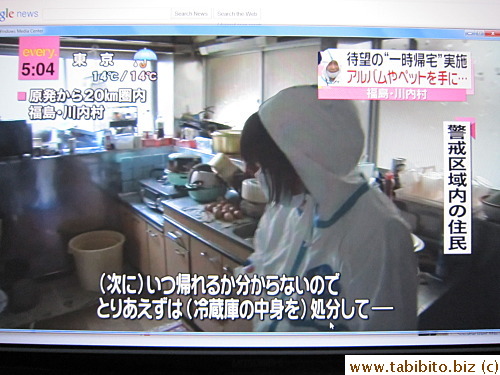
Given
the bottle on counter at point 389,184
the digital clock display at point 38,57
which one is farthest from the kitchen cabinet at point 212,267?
the digital clock display at point 38,57

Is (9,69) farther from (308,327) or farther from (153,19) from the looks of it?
(308,327)

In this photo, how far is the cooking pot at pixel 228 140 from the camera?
0.71m

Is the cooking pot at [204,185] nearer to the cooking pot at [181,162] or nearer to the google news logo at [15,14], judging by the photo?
the cooking pot at [181,162]

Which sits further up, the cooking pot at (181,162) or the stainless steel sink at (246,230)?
the cooking pot at (181,162)

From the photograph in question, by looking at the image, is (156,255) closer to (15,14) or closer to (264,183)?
(264,183)

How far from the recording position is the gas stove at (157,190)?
0.71 m

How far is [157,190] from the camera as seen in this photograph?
717mm

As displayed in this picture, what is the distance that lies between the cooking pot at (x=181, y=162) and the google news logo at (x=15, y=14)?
377 mm

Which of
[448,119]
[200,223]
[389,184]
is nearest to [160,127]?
[200,223]

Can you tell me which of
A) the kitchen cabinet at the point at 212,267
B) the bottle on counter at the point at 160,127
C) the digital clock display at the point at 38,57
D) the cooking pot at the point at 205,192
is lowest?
the kitchen cabinet at the point at 212,267

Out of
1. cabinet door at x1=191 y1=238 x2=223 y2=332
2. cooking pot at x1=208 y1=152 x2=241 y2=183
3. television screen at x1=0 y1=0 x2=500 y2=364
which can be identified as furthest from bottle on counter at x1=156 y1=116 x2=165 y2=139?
cabinet door at x1=191 y1=238 x2=223 y2=332

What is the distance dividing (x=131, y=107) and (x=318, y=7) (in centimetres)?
40

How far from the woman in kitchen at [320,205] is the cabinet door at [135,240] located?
21cm

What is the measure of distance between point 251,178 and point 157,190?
18 cm
